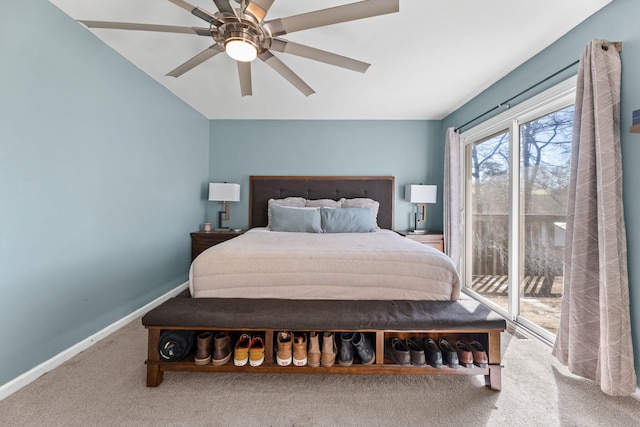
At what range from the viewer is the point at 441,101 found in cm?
322

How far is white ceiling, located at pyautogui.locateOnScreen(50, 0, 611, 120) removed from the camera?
5.65 feet

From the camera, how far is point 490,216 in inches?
115

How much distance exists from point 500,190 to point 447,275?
167 centimetres

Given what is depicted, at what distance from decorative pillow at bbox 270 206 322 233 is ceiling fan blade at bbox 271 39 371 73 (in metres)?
1.77

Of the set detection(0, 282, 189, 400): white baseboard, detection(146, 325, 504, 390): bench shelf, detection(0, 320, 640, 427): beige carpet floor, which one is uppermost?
detection(146, 325, 504, 390): bench shelf

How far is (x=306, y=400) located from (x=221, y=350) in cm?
58

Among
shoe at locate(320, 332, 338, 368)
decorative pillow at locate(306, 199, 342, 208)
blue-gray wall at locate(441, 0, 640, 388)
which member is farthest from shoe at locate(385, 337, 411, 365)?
decorative pillow at locate(306, 199, 342, 208)

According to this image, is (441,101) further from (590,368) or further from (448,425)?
(448,425)

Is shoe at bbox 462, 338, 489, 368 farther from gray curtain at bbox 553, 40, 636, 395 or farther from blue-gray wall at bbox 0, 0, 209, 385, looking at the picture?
blue-gray wall at bbox 0, 0, 209, 385

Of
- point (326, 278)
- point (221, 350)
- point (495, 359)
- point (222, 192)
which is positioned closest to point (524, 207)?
point (495, 359)

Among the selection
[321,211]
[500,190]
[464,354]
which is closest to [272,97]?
[321,211]

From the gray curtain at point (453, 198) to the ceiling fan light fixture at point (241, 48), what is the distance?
9.20ft

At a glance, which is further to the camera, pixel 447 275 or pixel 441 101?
pixel 441 101

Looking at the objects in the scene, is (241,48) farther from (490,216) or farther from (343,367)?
(490,216)
